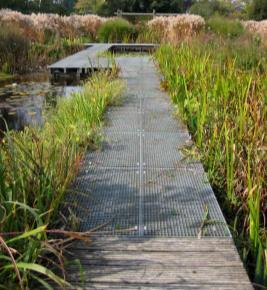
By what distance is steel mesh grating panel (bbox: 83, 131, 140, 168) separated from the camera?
305 centimetres

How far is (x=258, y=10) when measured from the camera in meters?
27.5

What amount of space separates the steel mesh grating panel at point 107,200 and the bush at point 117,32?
1392 centimetres

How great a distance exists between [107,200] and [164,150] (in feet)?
3.41

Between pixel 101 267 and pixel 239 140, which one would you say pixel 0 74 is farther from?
pixel 101 267

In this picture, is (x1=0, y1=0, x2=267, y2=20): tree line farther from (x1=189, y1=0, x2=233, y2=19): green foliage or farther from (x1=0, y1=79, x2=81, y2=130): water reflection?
(x1=0, y1=79, x2=81, y2=130): water reflection

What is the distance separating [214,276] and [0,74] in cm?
869

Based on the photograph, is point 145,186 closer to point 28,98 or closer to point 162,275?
point 162,275

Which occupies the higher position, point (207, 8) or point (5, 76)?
point (207, 8)

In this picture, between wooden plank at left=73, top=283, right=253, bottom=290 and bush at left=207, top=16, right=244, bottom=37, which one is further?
bush at left=207, top=16, right=244, bottom=37

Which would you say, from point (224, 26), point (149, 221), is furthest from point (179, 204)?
point (224, 26)

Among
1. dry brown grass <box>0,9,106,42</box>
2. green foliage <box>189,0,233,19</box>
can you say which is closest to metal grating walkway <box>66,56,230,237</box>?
dry brown grass <box>0,9,106,42</box>

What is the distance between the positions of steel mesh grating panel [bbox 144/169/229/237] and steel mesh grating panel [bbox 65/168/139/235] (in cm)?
8

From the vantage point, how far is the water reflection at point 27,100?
231 inches

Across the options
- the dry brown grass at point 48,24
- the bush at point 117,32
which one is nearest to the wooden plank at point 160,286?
the dry brown grass at point 48,24
